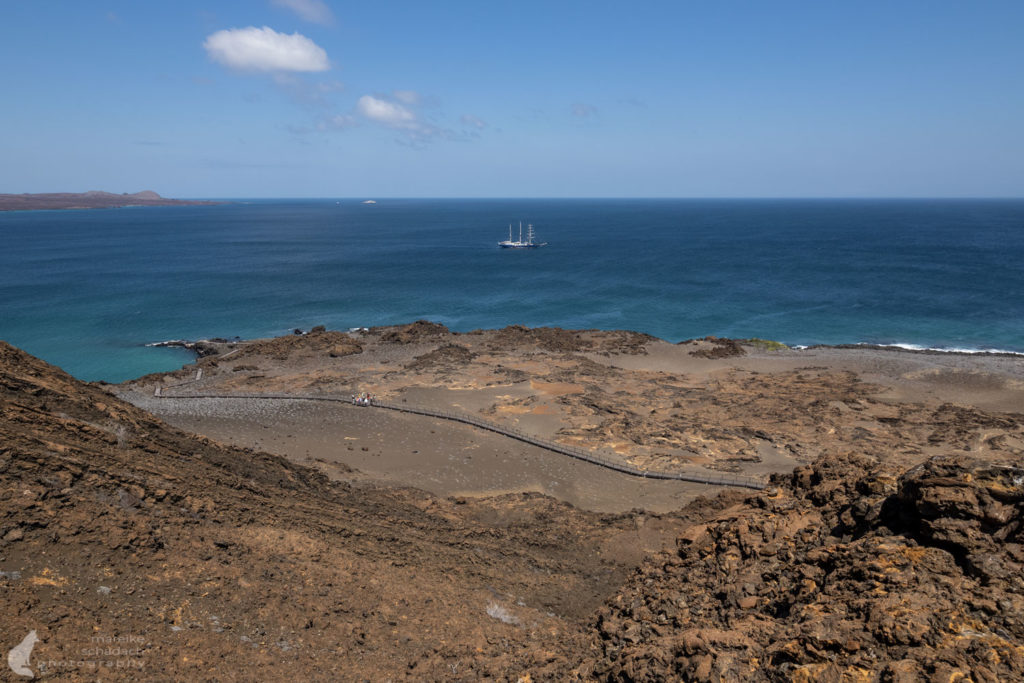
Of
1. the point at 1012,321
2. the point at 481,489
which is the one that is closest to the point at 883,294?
the point at 1012,321

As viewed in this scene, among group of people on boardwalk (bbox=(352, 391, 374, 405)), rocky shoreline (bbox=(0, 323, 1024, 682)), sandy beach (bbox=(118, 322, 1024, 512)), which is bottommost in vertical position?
sandy beach (bbox=(118, 322, 1024, 512))

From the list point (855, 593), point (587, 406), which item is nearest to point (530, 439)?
point (587, 406)

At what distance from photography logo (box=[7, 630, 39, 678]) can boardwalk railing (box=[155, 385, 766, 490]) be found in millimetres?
22001

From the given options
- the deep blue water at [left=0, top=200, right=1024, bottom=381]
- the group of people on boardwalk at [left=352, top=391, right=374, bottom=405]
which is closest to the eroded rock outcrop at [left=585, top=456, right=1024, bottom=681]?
the group of people on boardwalk at [left=352, top=391, right=374, bottom=405]

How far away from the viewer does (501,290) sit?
91.1 m

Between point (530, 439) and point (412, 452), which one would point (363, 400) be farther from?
point (530, 439)

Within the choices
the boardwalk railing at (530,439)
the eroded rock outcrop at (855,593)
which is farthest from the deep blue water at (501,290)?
the eroded rock outcrop at (855,593)

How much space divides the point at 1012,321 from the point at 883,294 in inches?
653

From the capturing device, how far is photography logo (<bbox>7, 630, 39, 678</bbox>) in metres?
9.18

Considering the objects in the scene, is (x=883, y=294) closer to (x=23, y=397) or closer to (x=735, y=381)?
(x=735, y=381)

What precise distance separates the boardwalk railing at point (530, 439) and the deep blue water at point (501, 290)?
25.7 m

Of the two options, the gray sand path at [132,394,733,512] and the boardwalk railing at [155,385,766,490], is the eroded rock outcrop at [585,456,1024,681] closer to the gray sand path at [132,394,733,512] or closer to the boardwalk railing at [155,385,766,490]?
the gray sand path at [132,394,733,512]

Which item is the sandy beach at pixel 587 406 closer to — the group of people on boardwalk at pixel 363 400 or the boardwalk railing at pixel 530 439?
the boardwalk railing at pixel 530 439

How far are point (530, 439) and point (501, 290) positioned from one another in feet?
205
